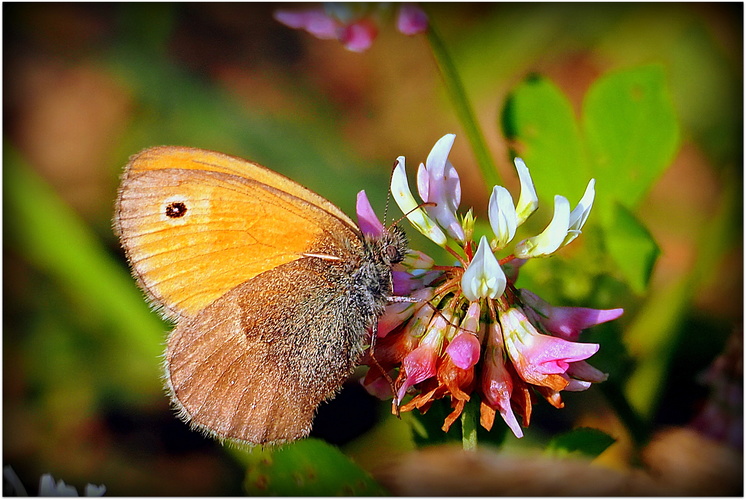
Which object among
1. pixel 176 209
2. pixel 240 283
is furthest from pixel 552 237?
pixel 176 209

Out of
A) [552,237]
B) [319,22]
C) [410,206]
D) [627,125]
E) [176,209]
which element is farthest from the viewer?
[319,22]

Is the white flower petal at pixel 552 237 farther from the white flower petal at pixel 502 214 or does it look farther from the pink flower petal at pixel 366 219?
the pink flower petal at pixel 366 219

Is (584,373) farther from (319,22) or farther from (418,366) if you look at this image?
(319,22)

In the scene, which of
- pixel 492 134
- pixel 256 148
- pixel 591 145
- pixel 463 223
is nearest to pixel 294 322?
pixel 463 223

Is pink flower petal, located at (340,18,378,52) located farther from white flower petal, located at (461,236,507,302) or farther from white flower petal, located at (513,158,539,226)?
white flower petal, located at (461,236,507,302)

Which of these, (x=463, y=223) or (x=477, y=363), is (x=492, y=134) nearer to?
(x=463, y=223)
